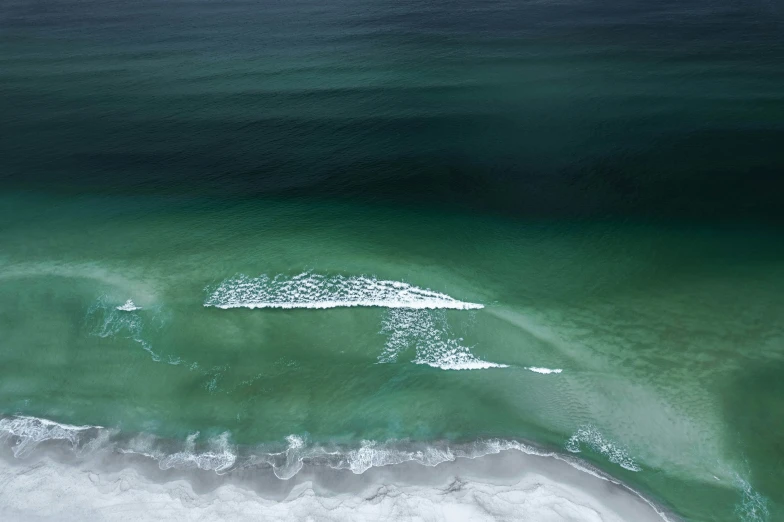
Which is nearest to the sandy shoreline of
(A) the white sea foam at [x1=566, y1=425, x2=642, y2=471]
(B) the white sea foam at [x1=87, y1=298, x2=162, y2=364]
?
(A) the white sea foam at [x1=566, y1=425, x2=642, y2=471]

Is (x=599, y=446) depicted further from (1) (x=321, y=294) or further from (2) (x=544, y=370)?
(1) (x=321, y=294)

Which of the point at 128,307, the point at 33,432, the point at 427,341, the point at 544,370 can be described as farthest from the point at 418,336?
the point at 33,432

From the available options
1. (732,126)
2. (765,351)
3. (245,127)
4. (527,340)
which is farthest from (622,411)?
(245,127)

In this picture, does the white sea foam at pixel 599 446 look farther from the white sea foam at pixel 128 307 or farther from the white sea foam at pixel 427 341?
the white sea foam at pixel 128 307

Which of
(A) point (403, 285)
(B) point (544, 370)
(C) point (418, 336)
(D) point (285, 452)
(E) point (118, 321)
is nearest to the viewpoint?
(D) point (285, 452)

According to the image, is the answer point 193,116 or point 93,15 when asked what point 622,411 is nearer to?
point 193,116

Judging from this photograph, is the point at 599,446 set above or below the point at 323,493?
below

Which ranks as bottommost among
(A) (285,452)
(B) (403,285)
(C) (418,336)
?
(A) (285,452)

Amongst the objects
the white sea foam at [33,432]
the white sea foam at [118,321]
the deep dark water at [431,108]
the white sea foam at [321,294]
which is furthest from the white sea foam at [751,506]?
the white sea foam at [33,432]
